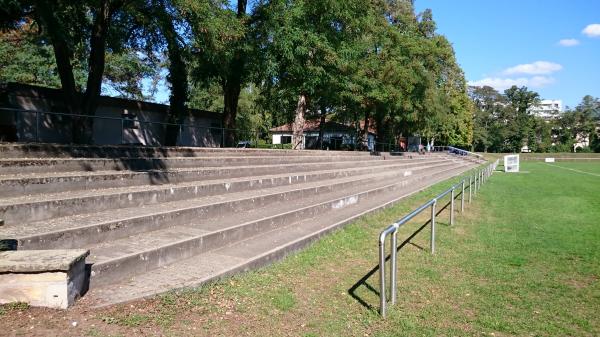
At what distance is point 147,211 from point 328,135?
158 feet

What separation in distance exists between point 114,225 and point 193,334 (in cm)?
246

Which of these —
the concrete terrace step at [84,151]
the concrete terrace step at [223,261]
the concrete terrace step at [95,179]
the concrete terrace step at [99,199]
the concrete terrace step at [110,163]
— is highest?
the concrete terrace step at [84,151]

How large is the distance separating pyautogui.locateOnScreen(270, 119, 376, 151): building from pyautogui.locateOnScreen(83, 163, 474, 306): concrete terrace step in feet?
95.8

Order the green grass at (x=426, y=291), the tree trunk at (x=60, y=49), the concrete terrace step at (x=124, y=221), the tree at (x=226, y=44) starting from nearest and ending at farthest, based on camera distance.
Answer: the green grass at (x=426, y=291) → the concrete terrace step at (x=124, y=221) → the tree trunk at (x=60, y=49) → the tree at (x=226, y=44)

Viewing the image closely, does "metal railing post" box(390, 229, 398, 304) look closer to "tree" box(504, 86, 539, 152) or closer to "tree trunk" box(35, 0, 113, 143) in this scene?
"tree trunk" box(35, 0, 113, 143)

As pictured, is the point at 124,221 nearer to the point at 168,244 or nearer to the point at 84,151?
the point at 168,244

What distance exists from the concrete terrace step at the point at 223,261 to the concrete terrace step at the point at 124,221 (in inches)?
34.2

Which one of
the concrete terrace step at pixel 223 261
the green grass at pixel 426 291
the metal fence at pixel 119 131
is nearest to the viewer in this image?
the green grass at pixel 426 291

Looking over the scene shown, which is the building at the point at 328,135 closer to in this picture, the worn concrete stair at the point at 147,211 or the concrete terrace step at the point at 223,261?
Result: the worn concrete stair at the point at 147,211

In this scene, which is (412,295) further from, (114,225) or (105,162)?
(105,162)

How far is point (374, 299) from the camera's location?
5.44 meters

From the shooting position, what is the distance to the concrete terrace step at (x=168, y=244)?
502cm

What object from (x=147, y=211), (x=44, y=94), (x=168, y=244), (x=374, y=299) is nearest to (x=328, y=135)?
(x=44, y=94)

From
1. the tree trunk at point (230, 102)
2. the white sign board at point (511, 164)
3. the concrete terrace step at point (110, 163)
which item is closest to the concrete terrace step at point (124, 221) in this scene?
the concrete terrace step at point (110, 163)
